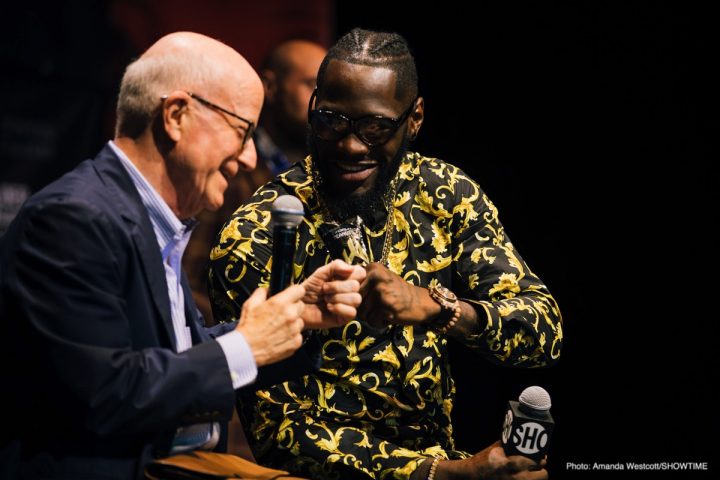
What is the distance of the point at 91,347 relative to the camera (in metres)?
1.72

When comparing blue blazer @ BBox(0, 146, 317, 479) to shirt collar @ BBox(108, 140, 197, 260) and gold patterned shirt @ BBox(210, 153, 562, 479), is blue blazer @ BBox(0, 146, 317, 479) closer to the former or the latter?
shirt collar @ BBox(108, 140, 197, 260)

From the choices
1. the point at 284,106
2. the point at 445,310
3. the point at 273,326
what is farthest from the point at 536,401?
the point at 284,106

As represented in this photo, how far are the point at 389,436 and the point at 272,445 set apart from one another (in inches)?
12.8

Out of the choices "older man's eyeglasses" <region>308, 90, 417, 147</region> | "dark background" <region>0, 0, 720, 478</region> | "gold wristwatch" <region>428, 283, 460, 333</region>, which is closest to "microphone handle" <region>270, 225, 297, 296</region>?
"gold wristwatch" <region>428, 283, 460, 333</region>

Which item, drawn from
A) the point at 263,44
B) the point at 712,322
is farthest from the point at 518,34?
the point at 712,322

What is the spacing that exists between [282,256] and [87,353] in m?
0.46

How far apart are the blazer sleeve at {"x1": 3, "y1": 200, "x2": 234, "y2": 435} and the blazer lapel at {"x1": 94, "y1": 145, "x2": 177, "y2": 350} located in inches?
3.0

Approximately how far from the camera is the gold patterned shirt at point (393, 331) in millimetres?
2443

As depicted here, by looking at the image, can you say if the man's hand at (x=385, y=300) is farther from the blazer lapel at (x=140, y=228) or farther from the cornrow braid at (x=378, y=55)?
the cornrow braid at (x=378, y=55)

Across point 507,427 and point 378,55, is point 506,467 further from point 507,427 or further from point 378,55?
point 378,55

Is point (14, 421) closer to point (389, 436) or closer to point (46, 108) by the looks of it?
point (389, 436)

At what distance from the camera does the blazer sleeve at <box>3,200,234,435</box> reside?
1.71 meters

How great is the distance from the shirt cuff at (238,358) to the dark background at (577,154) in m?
2.26

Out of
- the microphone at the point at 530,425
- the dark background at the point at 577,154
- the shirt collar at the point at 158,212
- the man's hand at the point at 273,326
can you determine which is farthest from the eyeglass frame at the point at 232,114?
the dark background at the point at 577,154
